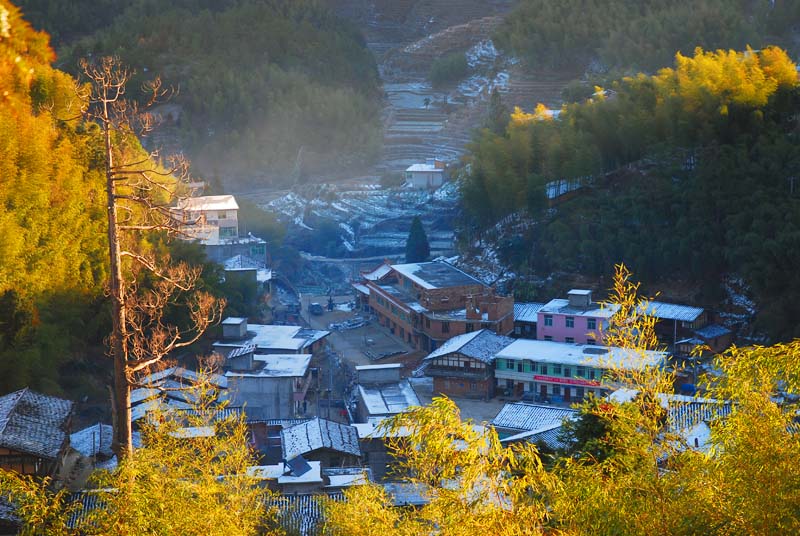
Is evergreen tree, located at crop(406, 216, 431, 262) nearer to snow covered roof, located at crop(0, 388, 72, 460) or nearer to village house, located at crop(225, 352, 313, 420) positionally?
village house, located at crop(225, 352, 313, 420)

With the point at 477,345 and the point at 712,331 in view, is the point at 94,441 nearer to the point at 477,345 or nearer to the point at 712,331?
the point at 477,345

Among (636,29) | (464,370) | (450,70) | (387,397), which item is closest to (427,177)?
(636,29)

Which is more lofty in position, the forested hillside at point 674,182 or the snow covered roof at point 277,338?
the forested hillside at point 674,182

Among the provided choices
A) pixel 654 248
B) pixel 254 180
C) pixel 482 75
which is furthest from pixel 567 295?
pixel 482 75

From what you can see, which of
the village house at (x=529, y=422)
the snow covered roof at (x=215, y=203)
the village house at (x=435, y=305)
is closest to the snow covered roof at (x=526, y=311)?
the village house at (x=435, y=305)

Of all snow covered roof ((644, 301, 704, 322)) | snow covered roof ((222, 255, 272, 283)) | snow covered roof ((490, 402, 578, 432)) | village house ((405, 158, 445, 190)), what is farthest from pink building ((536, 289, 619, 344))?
village house ((405, 158, 445, 190))

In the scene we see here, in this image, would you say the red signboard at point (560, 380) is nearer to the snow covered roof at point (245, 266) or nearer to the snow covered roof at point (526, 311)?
the snow covered roof at point (526, 311)
